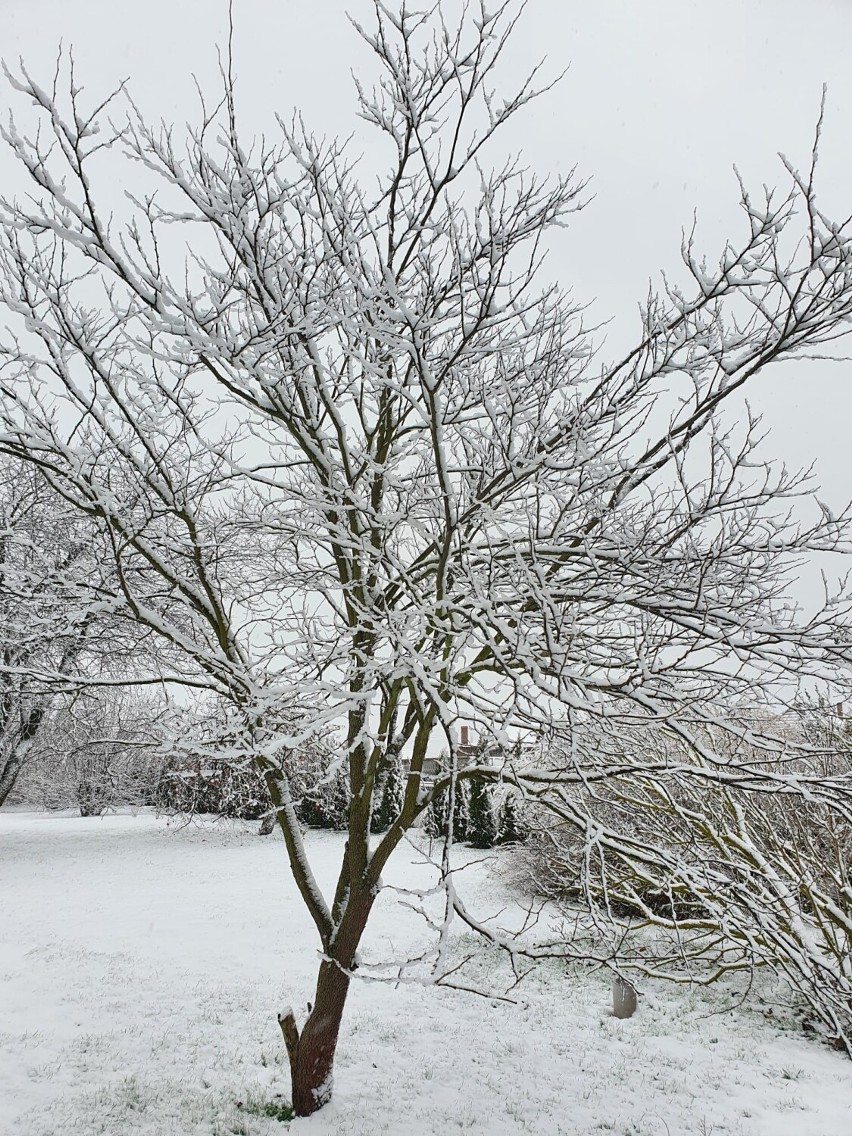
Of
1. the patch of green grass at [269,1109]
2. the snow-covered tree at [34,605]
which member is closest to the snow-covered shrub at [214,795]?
the snow-covered tree at [34,605]

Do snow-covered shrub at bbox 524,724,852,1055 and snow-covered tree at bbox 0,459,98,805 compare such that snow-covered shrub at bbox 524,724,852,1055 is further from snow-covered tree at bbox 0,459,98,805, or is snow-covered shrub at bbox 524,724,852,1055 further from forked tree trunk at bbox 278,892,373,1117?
snow-covered tree at bbox 0,459,98,805

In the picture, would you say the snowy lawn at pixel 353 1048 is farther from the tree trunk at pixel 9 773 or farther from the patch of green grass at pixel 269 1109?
the tree trunk at pixel 9 773

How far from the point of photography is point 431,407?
3125 millimetres

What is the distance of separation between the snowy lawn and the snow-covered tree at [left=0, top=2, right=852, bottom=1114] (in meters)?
0.93

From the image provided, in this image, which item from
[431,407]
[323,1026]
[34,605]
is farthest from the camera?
[323,1026]

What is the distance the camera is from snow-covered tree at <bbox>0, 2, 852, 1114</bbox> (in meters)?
3.21

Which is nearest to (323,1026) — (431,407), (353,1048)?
(353,1048)

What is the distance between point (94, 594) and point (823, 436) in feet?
15.4

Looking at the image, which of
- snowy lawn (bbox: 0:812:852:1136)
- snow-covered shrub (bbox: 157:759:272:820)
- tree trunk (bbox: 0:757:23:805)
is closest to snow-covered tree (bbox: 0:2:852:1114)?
snowy lawn (bbox: 0:812:852:1136)

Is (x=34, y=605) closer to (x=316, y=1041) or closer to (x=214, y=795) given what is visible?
(x=316, y=1041)

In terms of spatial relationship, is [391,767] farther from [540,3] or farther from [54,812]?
[54,812]

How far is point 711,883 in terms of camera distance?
151 inches

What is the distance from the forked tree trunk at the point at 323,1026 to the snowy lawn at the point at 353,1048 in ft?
0.55

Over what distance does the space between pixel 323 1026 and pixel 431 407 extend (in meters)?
4.18
